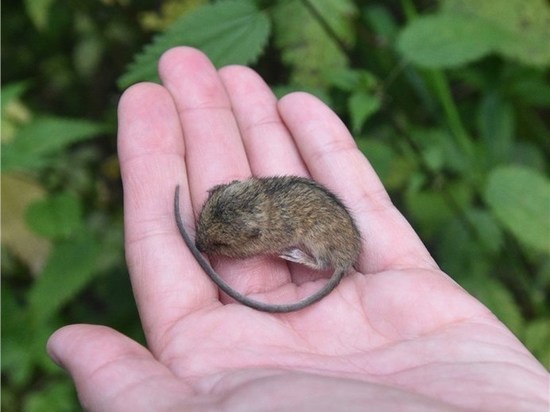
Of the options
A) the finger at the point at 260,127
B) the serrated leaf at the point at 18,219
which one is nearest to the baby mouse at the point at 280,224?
the finger at the point at 260,127

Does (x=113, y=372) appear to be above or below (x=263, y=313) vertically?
above

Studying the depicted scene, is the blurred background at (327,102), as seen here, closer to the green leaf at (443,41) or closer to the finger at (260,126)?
the green leaf at (443,41)

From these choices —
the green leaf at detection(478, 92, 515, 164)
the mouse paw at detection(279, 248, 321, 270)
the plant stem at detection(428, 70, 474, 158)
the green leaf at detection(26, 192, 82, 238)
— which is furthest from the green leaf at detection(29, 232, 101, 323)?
the green leaf at detection(478, 92, 515, 164)

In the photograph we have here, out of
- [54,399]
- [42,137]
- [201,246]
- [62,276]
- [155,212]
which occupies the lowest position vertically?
[54,399]

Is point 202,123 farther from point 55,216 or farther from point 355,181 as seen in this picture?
point 55,216

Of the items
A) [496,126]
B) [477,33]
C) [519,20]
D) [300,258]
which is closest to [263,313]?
[300,258]

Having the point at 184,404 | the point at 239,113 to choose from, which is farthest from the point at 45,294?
the point at 184,404

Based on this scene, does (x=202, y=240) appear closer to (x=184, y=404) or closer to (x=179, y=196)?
(x=179, y=196)
